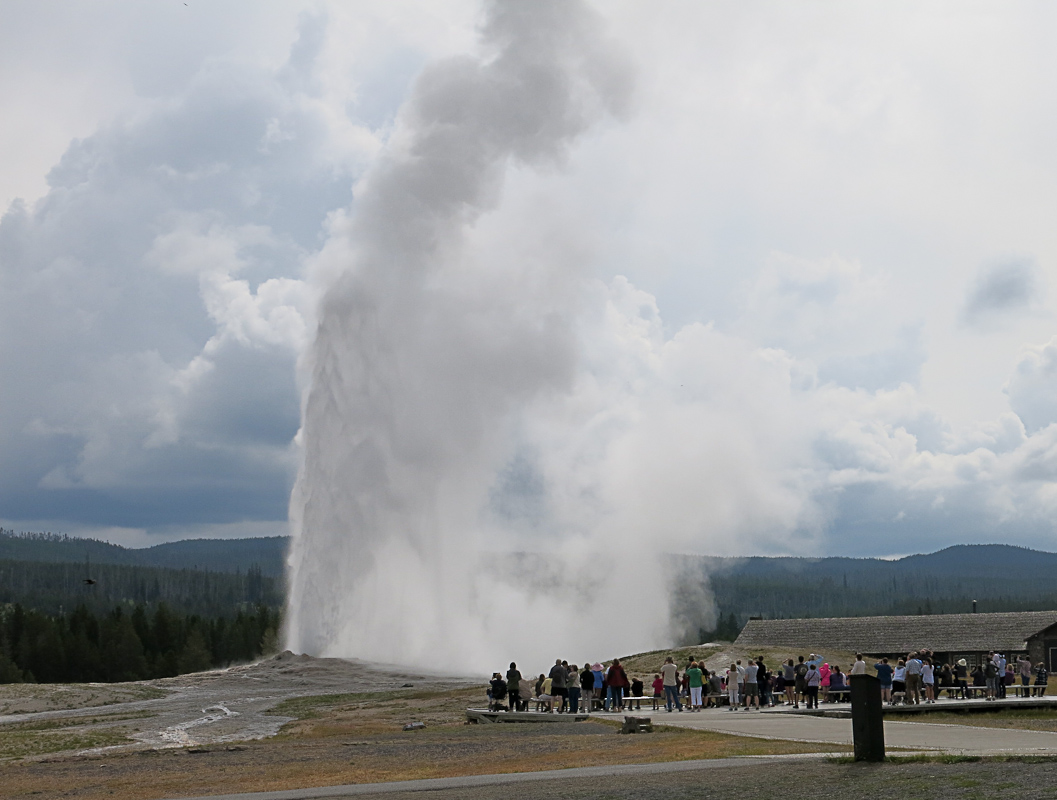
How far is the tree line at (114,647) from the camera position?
305 ft

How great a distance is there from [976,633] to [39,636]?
227 ft

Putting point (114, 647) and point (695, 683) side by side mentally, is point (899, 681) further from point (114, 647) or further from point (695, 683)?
point (114, 647)

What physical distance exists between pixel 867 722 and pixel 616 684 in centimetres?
1741

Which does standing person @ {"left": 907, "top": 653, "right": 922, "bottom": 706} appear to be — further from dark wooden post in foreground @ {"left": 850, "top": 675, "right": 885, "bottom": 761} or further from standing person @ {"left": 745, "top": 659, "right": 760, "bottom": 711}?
dark wooden post in foreground @ {"left": 850, "top": 675, "right": 885, "bottom": 761}

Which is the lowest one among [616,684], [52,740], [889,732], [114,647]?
[52,740]

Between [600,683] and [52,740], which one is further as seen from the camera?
[600,683]

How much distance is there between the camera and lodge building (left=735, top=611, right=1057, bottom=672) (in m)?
68.8

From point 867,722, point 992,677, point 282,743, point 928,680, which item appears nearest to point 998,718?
point 928,680

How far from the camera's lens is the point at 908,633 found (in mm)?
72250

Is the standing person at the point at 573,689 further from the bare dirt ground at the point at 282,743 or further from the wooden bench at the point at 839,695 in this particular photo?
the wooden bench at the point at 839,695

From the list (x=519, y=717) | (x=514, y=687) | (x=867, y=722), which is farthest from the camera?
(x=514, y=687)

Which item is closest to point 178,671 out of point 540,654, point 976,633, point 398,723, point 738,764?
point 540,654

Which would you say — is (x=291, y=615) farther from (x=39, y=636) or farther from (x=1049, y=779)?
(x=1049, y=779)

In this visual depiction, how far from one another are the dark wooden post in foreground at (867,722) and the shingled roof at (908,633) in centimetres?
5605
